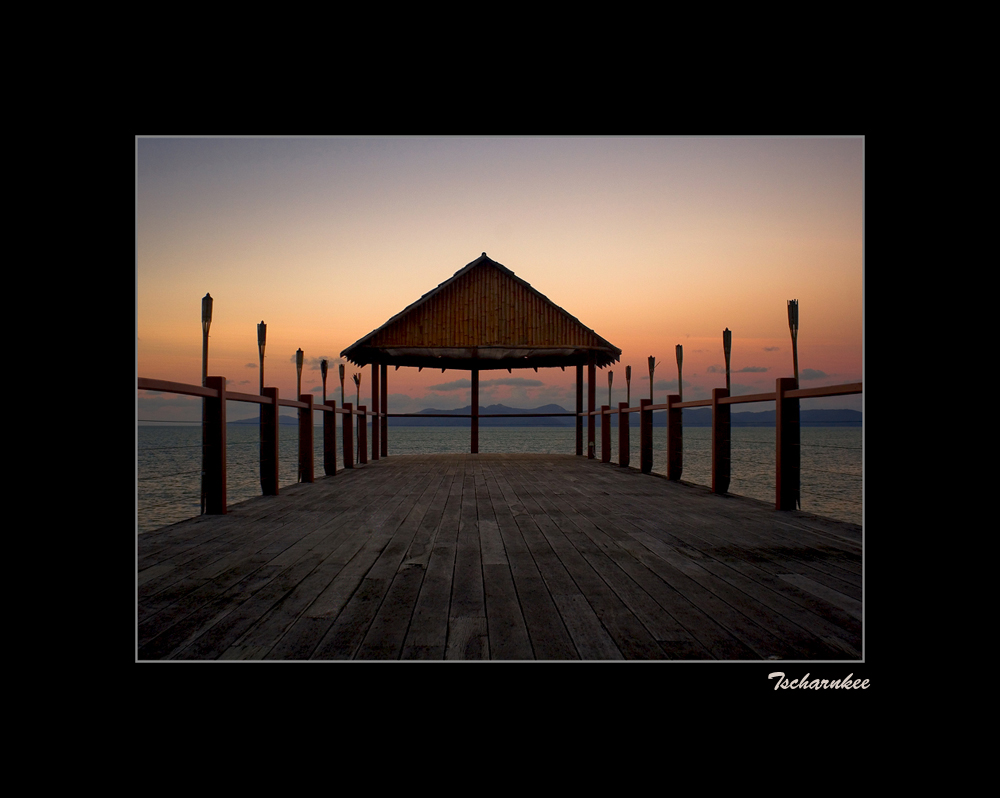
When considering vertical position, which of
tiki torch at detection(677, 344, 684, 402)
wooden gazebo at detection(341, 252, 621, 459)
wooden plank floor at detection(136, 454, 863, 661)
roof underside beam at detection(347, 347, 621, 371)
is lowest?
wooden plank floor at detection(136, 454, 863, 661)

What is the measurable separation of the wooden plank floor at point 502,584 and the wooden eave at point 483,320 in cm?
597

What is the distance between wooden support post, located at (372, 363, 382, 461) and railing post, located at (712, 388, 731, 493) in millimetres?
7028

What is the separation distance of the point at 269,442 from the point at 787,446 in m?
4.47

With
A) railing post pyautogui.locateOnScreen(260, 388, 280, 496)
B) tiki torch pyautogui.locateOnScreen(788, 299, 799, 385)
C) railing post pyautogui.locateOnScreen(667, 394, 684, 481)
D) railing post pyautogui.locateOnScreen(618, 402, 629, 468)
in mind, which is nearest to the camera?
railing post pyautogui.locateOnScreen(260, 388, 280, 496)

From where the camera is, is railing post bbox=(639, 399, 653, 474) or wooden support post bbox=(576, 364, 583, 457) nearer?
railing post bbox=(639, 399, 653, 474)

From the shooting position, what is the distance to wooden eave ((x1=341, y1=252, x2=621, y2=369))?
399 inches

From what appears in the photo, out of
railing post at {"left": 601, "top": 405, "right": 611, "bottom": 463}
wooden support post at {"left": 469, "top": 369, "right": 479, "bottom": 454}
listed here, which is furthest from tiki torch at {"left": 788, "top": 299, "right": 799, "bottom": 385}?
wooden support post at {"left": 469, "top": 369, "right": 479, "bottom": 454}

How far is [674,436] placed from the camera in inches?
252

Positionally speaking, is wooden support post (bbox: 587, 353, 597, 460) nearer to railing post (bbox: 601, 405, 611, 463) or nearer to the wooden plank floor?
railing post (bbox: 601, 405, 611, 463)

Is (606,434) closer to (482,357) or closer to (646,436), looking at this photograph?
(646,436)

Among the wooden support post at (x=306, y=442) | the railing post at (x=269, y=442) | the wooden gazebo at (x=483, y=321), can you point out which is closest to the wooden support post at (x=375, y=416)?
the wooden gazebo at (x=483, y=321)
